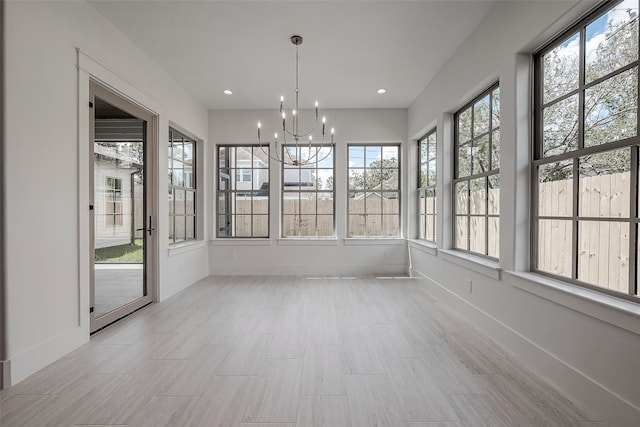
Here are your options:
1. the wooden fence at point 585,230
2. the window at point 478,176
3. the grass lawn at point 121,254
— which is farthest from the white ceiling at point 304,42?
the grass lawn at point 121,254

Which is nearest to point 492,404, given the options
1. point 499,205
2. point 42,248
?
point 499,205

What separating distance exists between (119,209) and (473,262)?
3719mm

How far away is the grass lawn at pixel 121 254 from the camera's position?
9.71ft

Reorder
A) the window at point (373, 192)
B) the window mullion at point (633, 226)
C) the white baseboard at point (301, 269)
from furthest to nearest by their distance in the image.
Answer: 1. the window at point (373, 192)
2. the white baseboard at point (301, 269)
3. the window mullion at point (633, 226)

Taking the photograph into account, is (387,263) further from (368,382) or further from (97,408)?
(97,408)

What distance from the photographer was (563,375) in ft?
6.34

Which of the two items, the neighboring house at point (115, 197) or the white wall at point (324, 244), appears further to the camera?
the white wall at point (324, 244)

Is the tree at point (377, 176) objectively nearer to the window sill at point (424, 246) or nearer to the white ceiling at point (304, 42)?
the window sill at point (424, 246)

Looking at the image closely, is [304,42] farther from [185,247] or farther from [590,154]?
[185,247]

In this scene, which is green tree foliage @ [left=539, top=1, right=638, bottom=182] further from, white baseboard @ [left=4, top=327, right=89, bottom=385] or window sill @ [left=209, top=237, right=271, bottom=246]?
window sill @ [left=209, top=237, right=271, bottom=246]

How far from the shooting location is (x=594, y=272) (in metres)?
1.91

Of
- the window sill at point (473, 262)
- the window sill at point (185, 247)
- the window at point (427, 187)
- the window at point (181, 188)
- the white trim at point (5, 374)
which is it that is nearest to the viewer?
the white trim at point (5, 374)

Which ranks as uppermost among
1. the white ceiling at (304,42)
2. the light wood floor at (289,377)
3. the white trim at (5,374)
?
the white ceiling at (304,42)

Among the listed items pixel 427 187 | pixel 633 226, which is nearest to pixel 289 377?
pixel 633 226
